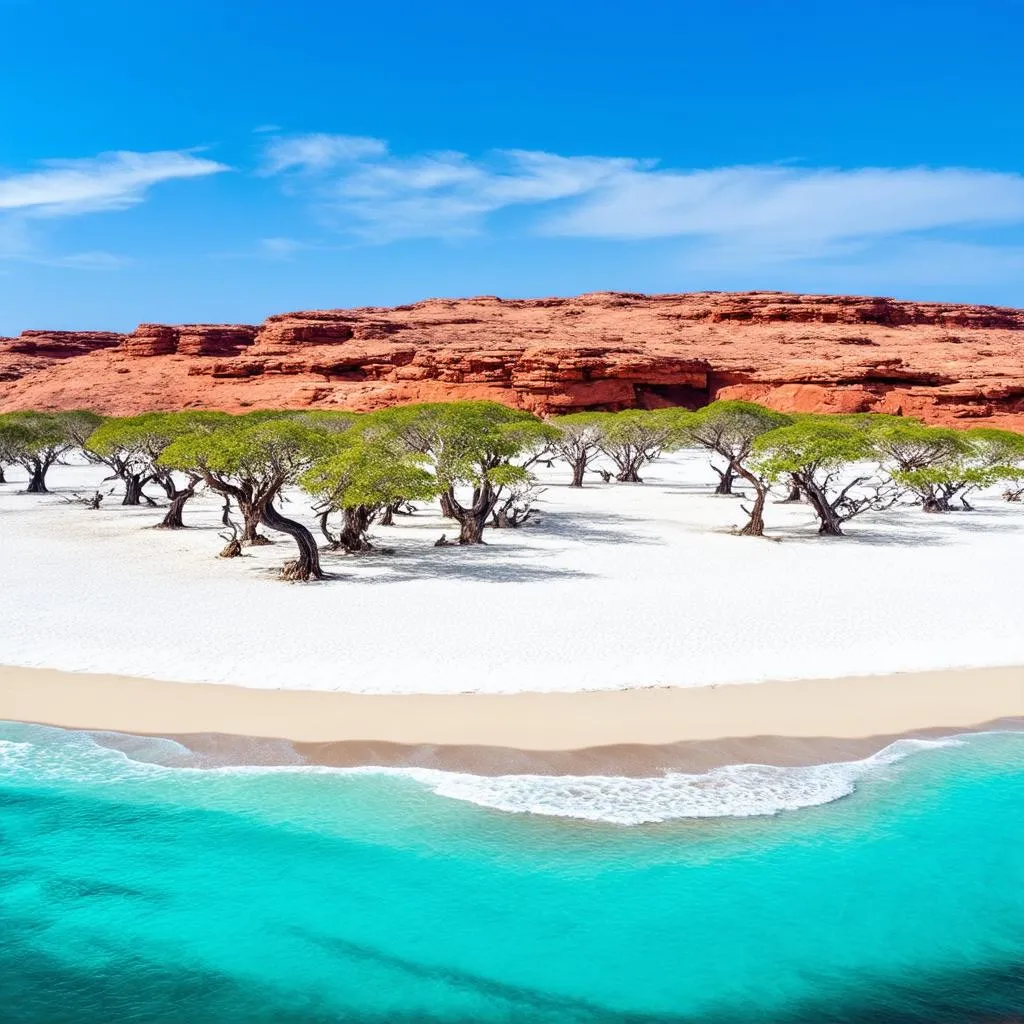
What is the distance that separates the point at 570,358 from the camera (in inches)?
3442

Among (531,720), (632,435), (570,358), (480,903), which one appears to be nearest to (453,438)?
(531,720)

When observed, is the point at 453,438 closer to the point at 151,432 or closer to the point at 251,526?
the point at 251,526

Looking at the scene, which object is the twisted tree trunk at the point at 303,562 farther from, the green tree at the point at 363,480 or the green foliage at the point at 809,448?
the green foliage at the point at 809,448

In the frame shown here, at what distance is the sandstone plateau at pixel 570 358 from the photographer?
8700 cm

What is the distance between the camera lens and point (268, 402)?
97625 millimetres

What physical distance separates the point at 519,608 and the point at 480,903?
10.4 m

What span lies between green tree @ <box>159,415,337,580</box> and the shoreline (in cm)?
829

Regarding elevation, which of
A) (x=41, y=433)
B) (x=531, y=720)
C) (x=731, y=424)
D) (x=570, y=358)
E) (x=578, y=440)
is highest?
(x=570, y=358)

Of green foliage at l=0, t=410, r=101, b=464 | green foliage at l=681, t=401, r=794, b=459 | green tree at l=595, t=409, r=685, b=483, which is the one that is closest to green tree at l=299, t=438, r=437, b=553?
green foliage at l=681, t=401, r=794, b=459

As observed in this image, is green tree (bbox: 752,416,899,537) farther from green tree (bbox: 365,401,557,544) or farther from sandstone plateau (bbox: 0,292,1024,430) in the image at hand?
sandstone plateau (bbox: 0,292,1024,430)

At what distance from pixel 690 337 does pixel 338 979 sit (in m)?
114

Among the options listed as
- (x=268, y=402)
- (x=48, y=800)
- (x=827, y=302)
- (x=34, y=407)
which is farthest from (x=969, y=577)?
(x=827, y=302)

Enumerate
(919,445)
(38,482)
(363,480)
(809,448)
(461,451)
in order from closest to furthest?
(363,480) < (461,451) < (809,448) < (919,445) < (38,482)

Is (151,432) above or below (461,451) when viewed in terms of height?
above
